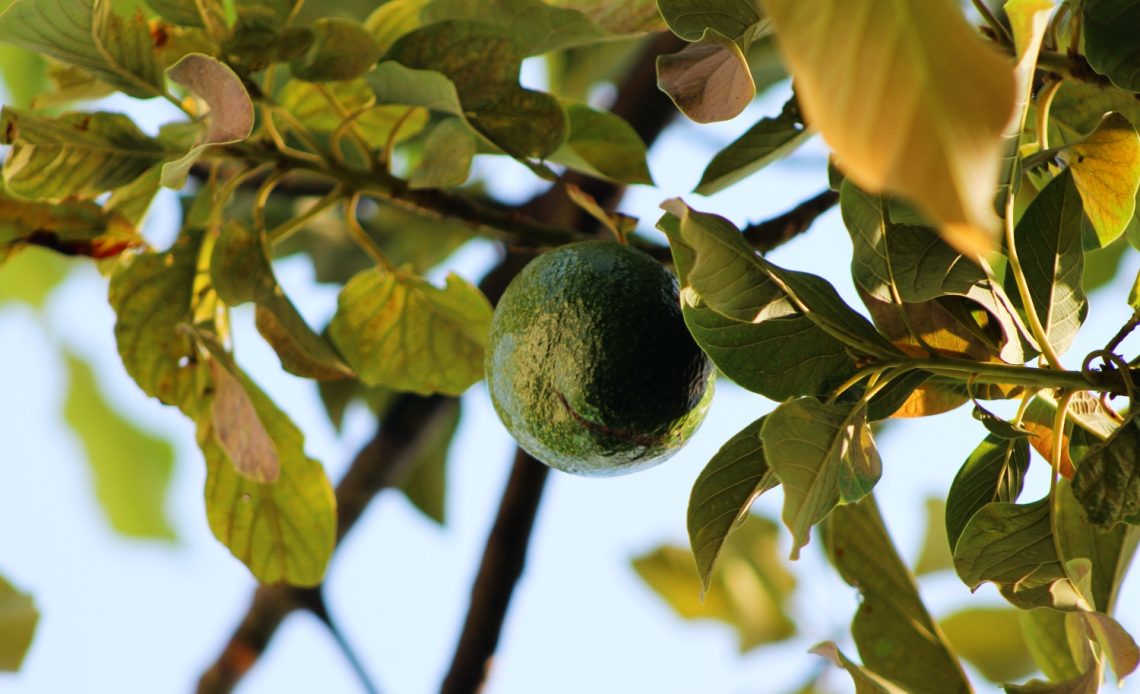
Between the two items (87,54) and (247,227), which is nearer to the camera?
(87,54)

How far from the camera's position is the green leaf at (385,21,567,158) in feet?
3.50

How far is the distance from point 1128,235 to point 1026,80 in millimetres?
381

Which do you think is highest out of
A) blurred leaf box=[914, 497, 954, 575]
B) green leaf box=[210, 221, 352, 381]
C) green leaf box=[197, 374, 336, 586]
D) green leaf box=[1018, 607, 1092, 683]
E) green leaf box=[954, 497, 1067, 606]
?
green leaf box=[954, 497, 1067, 606]

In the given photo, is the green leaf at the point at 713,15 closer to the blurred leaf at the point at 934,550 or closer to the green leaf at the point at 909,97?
the green leaf at the point at 909,97

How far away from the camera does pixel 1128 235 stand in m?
1.00

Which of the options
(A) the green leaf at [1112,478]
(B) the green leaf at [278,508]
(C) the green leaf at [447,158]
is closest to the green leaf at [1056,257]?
(A) the green leaf at [1112,478]

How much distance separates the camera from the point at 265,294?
3.60 feet

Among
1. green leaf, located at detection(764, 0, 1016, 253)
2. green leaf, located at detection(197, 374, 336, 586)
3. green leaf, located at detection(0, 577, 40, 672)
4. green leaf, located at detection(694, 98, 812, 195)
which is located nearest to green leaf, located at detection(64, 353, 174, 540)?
green leaf, located at detection(0, 577, 40, 672)

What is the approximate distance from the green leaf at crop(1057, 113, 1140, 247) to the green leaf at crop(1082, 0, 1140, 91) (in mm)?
51

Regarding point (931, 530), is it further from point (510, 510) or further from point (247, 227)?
point (247, 227)

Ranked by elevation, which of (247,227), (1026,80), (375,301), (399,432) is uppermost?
(1026,80)

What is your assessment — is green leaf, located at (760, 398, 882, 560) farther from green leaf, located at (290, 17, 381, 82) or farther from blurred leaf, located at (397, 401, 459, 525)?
blurred leaf, located at (397, 401, 459, 525)

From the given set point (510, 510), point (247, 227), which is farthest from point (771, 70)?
point (247, 227)

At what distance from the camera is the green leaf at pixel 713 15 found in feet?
2.77
